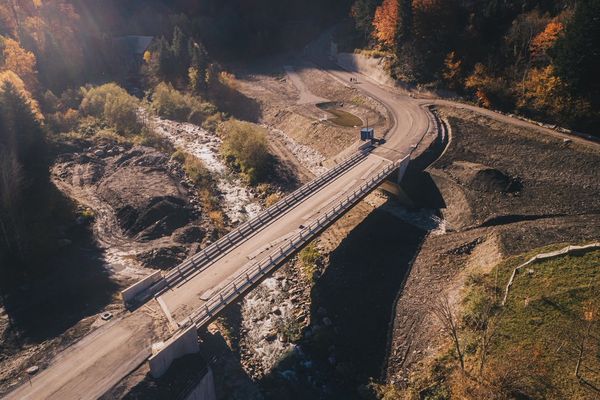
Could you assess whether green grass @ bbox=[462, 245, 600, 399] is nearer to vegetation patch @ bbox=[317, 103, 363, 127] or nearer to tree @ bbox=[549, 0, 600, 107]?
tree @ bbox=[549, 0, 600, 107]

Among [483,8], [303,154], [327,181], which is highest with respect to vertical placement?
[483,8]

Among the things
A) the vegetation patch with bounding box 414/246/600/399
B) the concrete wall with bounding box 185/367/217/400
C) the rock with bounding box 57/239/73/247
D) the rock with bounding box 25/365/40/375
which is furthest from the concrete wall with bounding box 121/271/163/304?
the vegetation patch with bounding box 414/246/600/399

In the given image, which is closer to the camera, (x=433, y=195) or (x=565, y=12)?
(x=433, y=195)

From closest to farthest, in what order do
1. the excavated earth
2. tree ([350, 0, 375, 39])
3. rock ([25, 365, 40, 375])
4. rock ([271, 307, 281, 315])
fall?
1. rock ([25, 365, 40, 375])
2. rock ([271, 307, 281, 315])
3. the excavated earth
4. tree ([350, 0, 375, 39])

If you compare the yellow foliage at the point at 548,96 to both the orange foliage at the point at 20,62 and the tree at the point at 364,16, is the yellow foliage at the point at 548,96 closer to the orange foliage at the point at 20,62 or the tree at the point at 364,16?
the tree at the point at 364,16

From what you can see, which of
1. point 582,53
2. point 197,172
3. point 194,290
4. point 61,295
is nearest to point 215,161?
point 197,172

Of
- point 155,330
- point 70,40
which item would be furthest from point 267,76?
point 155,330

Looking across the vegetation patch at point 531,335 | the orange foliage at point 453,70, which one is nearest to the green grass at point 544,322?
the vegetation patch at point 531,335

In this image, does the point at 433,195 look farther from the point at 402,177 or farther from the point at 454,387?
the point at 454,387
